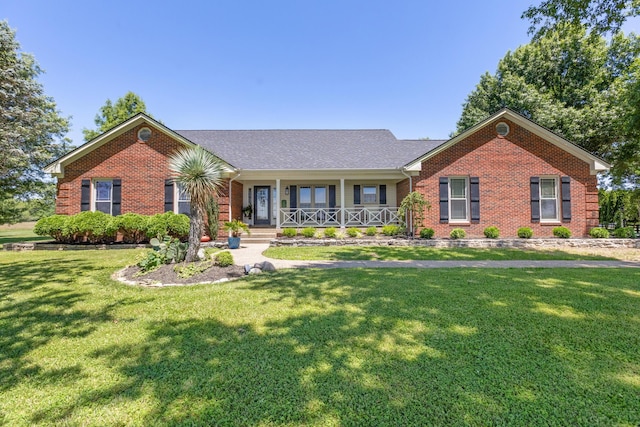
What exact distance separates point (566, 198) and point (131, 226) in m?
19.3

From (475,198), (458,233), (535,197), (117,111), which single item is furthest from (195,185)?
(117,111)

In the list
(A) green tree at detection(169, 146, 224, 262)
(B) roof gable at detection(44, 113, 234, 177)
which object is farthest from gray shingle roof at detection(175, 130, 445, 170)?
(A) green tree at detection(169, 146, 224, 262)

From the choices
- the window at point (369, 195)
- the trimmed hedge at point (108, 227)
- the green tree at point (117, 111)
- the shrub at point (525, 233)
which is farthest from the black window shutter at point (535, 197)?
the green tree at point (117, 111)

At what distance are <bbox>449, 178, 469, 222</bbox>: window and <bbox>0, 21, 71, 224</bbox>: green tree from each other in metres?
21.7

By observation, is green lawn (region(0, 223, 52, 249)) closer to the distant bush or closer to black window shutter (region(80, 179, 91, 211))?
black window shutter (region(80, 179, 91, 211))

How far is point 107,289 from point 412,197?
431 inches

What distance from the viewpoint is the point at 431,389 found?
2.41m

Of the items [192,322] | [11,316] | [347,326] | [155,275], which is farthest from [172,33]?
[347,326]

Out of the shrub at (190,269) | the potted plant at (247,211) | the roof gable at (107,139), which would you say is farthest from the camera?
the potted plant at (247,211)

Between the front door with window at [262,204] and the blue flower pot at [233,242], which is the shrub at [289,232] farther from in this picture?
the front door with window at [262,204]

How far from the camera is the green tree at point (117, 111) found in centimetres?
2597

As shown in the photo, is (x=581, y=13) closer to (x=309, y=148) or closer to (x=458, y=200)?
(x=458, y=200)

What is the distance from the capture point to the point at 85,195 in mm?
12953

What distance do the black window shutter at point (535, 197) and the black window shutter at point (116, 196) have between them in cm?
1898
